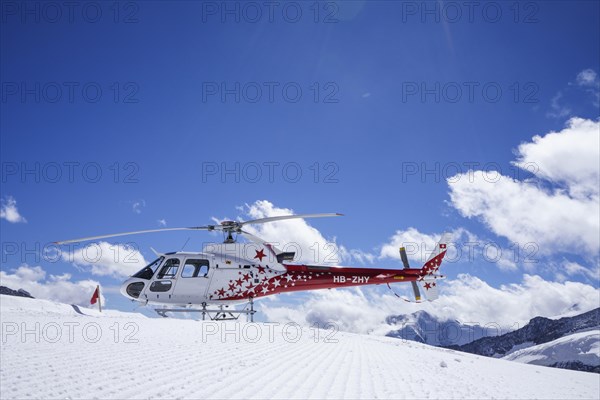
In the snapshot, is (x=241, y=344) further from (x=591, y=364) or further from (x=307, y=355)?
(x=591, y=364)

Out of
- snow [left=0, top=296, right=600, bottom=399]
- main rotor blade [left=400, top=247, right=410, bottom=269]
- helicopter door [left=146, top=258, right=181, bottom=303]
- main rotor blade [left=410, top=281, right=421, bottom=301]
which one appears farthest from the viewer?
main rotor blade [left=400, top=247, right=410, bottom=269]

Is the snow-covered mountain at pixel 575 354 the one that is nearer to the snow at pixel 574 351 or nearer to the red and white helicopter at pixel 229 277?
the snow at pixel 574 351

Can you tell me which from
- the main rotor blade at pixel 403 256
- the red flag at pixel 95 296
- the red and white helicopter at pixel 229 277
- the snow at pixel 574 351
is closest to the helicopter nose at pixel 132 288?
the red and white helicopter at pixel 229 277

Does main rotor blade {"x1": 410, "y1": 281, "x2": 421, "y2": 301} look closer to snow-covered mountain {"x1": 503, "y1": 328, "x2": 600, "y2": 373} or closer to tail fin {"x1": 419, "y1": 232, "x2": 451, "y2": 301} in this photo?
tail fin {"x1": 419, "y1": 232, "x2": 451, "y2": 301}

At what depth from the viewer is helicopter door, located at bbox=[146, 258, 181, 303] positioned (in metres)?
18.2

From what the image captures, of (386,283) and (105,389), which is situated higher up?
(386,283)

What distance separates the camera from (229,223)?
17.6 m

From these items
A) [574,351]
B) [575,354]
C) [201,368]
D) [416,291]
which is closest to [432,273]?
[416,291]

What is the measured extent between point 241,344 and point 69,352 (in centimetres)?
384

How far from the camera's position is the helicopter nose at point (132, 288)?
18.2 meters

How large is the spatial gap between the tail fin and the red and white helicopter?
324cm

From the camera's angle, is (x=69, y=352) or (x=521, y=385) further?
(x=521, y=385)

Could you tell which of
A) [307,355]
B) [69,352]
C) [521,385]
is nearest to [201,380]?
[69,352]

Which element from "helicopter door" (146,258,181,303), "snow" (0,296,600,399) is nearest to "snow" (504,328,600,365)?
"helicopter door" (146,258,181,303)
